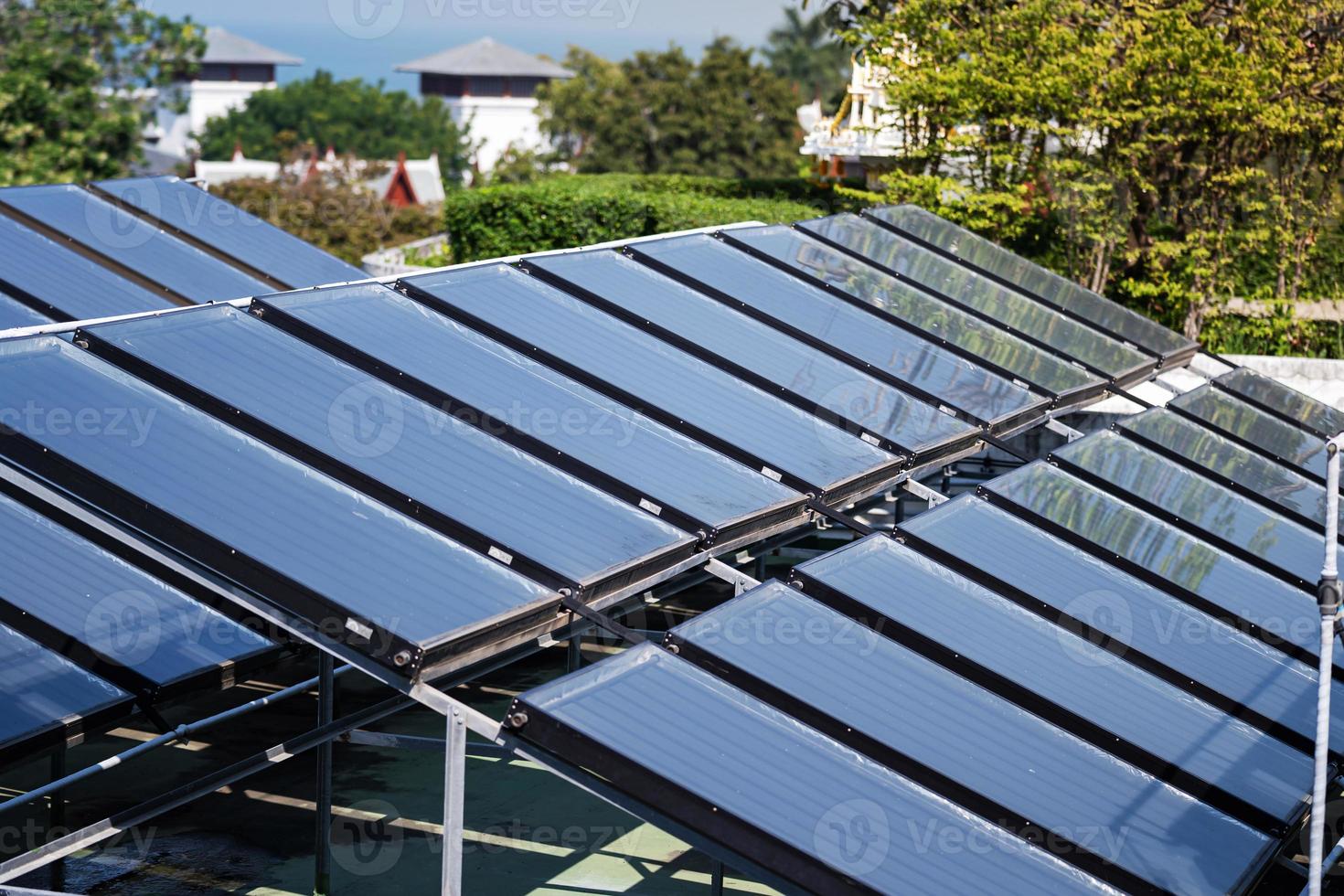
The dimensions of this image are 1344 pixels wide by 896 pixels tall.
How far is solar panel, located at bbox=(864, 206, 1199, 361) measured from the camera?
11.5 metres

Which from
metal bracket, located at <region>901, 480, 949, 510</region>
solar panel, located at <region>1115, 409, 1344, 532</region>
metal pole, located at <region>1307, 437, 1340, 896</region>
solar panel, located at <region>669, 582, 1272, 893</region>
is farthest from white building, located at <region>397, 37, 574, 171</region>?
metal pole, located at <region>1307, 437, 1340, 896</region>

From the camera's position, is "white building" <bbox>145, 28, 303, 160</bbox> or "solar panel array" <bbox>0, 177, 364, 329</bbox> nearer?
"solar panel array" <bbox>0, 177, 364, 329</bbox>

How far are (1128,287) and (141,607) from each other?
13913mm

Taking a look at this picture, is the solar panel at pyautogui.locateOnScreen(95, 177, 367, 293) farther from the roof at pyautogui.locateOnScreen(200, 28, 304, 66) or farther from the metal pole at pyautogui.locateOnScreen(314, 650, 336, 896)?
the roof at pyautogui.locateOnScreen(200, 28, 304, 66)

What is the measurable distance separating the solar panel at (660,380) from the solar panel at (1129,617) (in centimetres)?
56

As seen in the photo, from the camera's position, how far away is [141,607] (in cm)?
793

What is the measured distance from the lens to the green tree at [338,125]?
119 meters

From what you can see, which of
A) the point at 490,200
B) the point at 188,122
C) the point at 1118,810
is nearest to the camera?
the point at 1118,810

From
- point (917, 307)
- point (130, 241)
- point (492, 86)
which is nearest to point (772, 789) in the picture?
point (917, 307)

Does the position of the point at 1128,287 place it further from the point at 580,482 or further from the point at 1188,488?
the point at 580,482

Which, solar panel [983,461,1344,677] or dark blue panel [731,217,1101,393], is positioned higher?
dark blue panel [731,217,1101,393]

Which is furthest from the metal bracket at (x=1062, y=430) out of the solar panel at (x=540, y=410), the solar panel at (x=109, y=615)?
the solar panel at (x=109, y=615)

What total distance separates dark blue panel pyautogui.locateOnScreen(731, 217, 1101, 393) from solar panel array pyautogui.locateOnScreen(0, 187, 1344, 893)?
438 mm

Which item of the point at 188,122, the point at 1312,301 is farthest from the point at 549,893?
the point at 188,122
